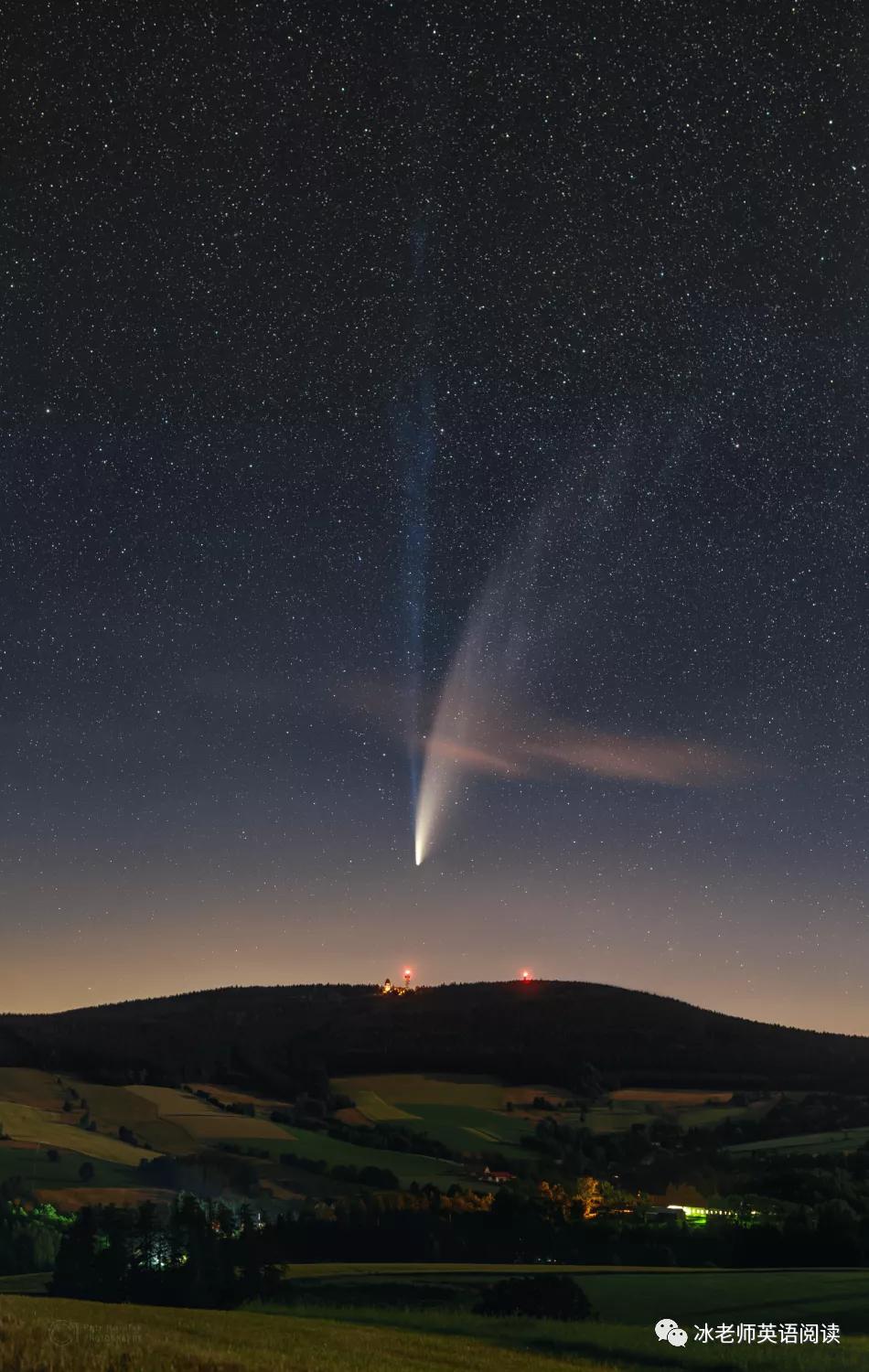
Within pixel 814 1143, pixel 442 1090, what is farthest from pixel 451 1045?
pixel 814 1143

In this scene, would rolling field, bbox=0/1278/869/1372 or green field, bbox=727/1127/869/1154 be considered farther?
green field, bbox=727/1127/869/1154

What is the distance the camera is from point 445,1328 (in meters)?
44.7

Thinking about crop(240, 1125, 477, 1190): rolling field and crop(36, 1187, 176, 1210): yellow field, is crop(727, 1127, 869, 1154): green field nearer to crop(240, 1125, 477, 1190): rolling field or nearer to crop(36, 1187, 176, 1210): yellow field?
crop(240, 1125, 477, 1190): rolling field

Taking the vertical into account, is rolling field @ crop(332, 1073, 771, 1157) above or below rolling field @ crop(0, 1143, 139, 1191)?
above

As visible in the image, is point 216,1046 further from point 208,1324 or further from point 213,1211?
point 208,1324

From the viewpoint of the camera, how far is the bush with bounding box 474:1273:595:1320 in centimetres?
4697

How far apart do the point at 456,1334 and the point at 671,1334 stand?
7.61 m

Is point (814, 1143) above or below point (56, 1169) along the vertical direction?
above

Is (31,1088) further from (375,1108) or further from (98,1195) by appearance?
→ (98,1195)

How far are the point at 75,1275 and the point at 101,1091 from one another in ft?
275

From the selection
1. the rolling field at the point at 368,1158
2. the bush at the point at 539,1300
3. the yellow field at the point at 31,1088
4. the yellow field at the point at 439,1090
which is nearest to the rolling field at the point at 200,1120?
the rolling field at the point at 368,1158

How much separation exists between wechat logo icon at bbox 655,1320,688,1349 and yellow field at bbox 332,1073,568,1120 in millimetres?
114497

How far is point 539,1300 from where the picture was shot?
4900cm

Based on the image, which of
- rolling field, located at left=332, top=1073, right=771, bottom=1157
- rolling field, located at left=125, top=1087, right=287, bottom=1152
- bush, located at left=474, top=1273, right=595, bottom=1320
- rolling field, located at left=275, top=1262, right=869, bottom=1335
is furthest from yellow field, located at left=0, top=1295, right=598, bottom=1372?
rolling field, located at left=332, top=1073, right=771, bottom=1157
